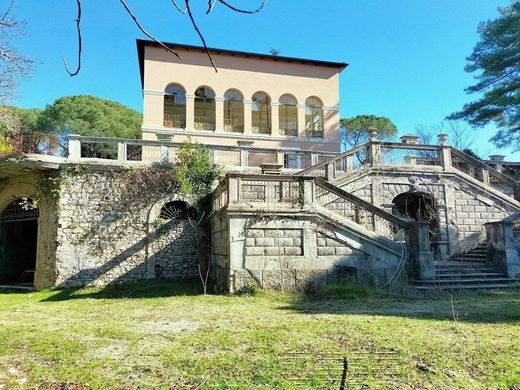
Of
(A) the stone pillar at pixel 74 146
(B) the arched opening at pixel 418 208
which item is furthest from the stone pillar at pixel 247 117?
(A) the stone pillar at pixel 74 146

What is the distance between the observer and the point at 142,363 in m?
4.12

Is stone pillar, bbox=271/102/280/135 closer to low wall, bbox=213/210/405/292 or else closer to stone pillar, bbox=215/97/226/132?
stone pillar, bbox=215/97/226/132

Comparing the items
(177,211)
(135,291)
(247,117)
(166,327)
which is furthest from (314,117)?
(166,327)

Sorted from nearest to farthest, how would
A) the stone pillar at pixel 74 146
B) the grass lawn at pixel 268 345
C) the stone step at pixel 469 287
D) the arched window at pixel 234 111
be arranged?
the grass lawn at pixel 268 345 < the stone step at pixel 469 287 < the stone pillar at pixel 74 146 < the arched window at pixel 234 111

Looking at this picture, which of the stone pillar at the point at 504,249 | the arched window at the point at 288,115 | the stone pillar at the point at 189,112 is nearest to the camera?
the stone pillar at the point at 504,249

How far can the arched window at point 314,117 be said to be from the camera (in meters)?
21.5

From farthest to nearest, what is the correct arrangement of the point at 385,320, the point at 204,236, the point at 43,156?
the point at 204,236, the point at 43,156, the point at 385,320

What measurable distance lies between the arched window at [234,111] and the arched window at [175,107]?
2341 millimetres

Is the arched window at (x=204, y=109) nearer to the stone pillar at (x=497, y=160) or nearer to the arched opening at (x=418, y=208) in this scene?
the arched opening at (x=418, y=208)

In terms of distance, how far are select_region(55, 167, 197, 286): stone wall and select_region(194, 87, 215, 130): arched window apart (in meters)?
8.21

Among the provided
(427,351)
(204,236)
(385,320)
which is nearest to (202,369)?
(427,351)

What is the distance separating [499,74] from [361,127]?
16341mm

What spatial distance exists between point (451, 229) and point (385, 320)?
29.4ft

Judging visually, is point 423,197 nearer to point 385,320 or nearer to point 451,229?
point 451,229
